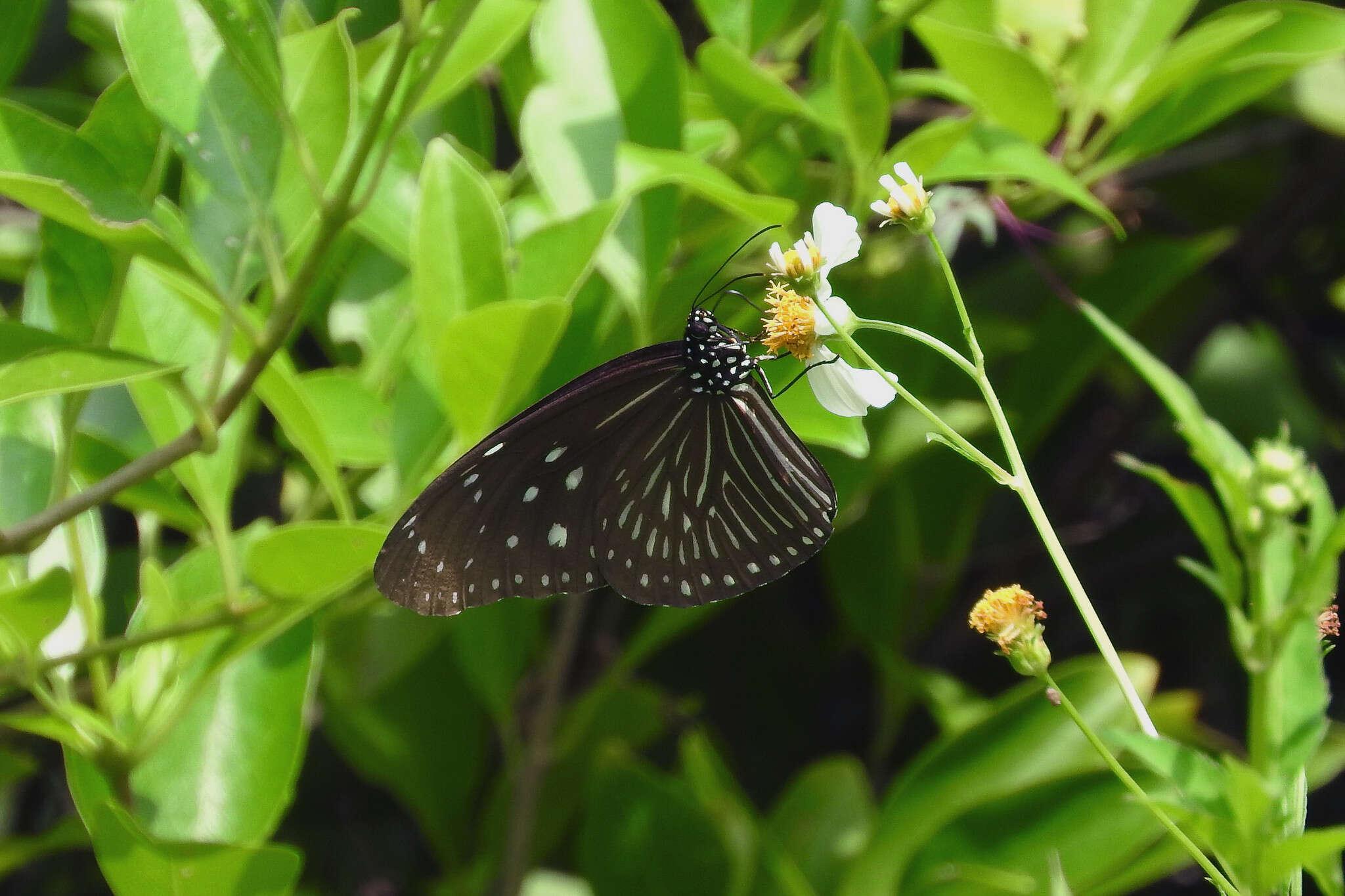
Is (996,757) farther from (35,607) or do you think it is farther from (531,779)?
(35,607)

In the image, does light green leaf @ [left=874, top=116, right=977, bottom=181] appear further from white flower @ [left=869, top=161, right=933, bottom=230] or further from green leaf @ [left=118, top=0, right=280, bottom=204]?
green leaf @ [left=118, top=0, right=280, bottom=204]

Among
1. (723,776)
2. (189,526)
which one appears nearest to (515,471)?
(189,526)

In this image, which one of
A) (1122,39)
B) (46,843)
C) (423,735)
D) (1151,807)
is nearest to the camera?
(1151,807)

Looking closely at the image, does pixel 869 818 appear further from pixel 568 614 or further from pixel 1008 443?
pixel 1008 443

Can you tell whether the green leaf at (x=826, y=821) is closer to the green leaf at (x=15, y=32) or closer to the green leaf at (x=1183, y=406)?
the green leaf at (x=1183, y=406)

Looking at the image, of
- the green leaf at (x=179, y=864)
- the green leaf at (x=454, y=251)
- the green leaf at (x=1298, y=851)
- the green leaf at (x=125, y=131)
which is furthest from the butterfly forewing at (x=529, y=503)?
the green leaf at (x=1298, y=851)

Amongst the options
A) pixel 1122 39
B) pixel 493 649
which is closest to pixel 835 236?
pixel 1122 39

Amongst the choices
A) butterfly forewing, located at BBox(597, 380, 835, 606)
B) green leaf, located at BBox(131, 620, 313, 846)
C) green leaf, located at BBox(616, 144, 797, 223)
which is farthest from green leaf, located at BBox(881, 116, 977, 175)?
green leaf, located at BBox(131, 620, 313, 846)
